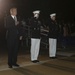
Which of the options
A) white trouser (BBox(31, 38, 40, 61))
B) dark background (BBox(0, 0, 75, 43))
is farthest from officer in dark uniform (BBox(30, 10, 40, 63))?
dark background (BBox(0, 0, 75, 43))

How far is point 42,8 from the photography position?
24.4 m

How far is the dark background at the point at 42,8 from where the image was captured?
22.9 metres

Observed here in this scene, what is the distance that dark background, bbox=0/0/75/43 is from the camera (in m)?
22.9

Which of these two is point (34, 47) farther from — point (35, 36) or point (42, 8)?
point (42, 8)

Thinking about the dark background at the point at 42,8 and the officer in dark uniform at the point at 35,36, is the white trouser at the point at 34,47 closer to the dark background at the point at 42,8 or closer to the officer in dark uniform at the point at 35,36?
the officer in dark uniform at the point at 35,36

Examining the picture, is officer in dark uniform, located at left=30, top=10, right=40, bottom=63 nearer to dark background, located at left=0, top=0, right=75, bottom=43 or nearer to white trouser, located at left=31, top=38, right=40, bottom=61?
white trouser, located at left=31, top=38, right=40, bottom=61

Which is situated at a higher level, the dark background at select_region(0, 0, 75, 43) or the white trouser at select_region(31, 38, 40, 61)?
the dark background at select_region(0, 0, 75, 43)

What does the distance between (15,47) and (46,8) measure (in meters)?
14.4

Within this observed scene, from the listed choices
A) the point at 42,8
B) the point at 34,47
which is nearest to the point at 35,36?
the point at 34,47

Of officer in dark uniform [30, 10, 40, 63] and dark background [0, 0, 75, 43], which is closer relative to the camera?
officer in dark uniform [30, 10, 40, 63]

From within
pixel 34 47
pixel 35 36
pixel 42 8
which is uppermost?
pixel 42 8

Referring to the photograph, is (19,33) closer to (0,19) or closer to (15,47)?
(15,47)

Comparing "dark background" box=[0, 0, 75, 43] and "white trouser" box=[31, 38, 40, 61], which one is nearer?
"white trouser" box=[31, 38, 40, 61]

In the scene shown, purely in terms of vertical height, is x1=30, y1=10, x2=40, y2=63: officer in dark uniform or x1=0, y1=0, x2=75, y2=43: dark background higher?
x1=0, y1=0, x2=75, y2=43: dark background
